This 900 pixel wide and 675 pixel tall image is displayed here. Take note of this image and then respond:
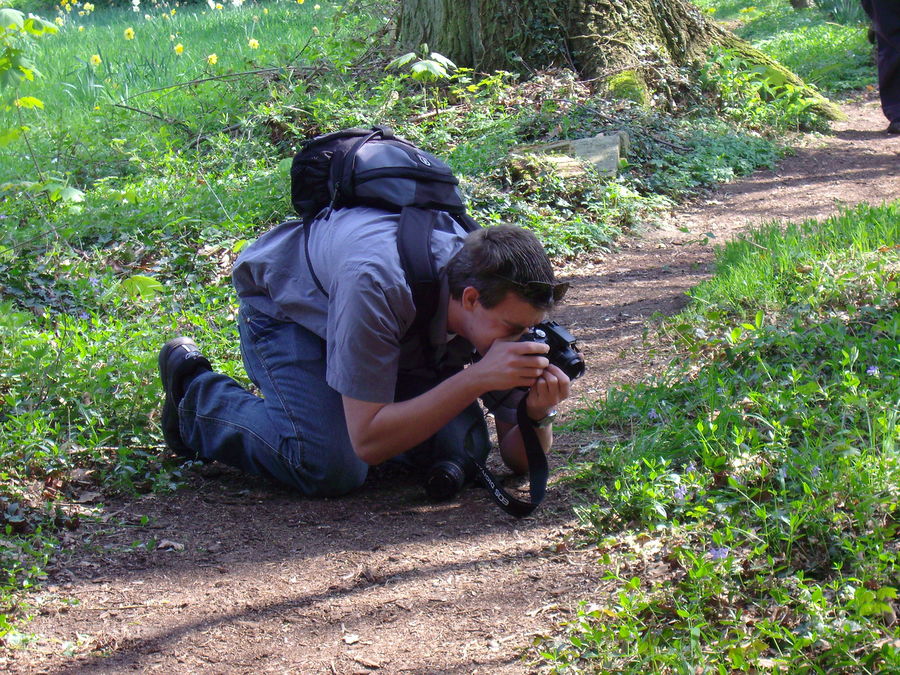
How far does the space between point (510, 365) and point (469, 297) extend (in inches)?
9.4

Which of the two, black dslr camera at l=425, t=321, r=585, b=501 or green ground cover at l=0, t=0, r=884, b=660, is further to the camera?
green ground cover at l=0, t=0, r=884, b=660

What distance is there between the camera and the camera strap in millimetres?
2914

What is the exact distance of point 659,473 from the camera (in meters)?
2.74

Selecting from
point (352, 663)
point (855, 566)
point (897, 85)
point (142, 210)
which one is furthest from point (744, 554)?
point (897, 85)

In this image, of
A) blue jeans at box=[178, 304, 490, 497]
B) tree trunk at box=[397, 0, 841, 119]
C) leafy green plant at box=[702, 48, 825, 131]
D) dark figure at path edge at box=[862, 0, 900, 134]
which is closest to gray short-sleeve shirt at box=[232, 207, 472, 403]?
blue jeans at box=[178, 304, 490, 497]

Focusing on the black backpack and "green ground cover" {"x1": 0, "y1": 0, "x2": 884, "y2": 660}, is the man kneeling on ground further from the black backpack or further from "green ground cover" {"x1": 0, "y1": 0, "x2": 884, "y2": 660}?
"green ground cover" {"x1": 0, "y1": 0, "x2": 884, "y2": 660}

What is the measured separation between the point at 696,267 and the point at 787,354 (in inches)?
80.5

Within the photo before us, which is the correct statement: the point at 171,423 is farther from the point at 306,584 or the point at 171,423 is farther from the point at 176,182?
the point at 176,182

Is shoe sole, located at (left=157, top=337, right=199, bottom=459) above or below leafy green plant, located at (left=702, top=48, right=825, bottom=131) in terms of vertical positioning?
below

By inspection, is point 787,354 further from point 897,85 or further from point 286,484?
point 897,85

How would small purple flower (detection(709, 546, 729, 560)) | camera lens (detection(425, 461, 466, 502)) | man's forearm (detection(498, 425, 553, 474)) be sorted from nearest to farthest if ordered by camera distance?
1. small purple flower (detection(709, 546, 729, 560))
2. camera lens (detection(425, 461, 466, 502))
3. man's forearm (detection(498, 425, 553, 474))

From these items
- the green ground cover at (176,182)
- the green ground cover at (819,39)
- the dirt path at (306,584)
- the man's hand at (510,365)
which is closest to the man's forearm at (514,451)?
the dirt path at (306,584)

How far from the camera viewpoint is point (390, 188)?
2910 millimetres

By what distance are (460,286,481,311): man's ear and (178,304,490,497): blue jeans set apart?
0.59 meters
